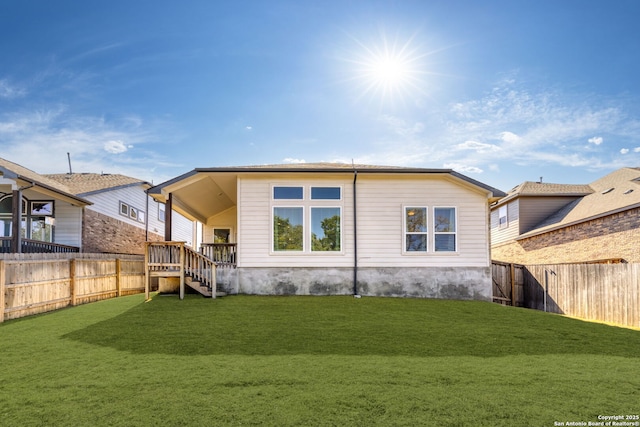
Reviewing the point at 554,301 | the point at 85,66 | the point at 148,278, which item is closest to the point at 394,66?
the point at 554,301

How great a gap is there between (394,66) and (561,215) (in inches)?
442

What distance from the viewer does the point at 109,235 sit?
1936cm

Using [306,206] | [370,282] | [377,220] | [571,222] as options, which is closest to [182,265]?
[306,206]

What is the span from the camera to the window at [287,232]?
12.4m

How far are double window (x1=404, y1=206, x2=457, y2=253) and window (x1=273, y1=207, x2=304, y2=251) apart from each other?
3323 millimetres

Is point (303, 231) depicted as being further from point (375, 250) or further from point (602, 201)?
point (602, 201)

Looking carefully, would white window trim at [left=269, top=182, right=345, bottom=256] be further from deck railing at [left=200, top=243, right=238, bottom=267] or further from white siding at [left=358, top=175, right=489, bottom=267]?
deck railing at [left=200, top=243, right=238, bottom=267]

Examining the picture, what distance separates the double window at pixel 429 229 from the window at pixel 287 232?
3.32 metres

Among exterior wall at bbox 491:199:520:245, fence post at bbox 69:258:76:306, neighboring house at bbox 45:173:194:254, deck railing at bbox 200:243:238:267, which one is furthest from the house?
exterior wall at bbox 491:199:520:245

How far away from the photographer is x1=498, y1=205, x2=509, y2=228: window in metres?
22.9

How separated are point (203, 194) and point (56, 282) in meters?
5.09

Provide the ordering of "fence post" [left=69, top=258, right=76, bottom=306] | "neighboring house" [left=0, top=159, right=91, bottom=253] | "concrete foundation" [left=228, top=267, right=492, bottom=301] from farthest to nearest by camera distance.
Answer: "neighboring house" [left=0, top=159, right=91, bottom=253] < "concrete foundation" [left=228, top=267, right=492, bottom=301] < "fence post" [left=69, top=258, right=76, bottom=306]

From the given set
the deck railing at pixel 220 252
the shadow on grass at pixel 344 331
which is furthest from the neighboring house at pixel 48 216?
the shadow on grass at pixel 344 331

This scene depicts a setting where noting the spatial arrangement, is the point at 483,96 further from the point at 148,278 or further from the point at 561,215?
the point at 148,278
